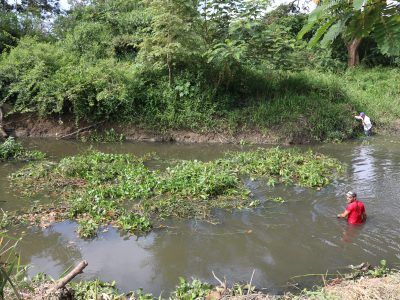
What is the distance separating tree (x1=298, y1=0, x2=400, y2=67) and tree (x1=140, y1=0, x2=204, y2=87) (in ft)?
29.4

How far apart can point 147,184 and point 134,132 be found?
6.51m

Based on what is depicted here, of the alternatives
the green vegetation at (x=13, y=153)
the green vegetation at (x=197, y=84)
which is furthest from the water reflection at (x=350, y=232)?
the green vegetation at (x=13, y=153)

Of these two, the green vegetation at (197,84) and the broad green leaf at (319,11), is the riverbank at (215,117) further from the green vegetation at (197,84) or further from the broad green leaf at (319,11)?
the broad green leaf at (319,11)

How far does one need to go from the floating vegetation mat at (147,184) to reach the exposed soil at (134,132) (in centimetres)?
324

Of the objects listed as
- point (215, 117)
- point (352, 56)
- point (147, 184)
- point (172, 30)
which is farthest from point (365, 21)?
point (352, 56)

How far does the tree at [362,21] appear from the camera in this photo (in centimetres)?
220

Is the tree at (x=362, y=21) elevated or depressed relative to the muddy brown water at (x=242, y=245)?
elevated

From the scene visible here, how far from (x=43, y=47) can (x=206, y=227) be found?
41.4 feet

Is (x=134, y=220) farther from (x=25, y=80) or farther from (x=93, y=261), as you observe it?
(x=25, y=80)

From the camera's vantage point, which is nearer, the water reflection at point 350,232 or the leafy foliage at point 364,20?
the leafy foliage at point 364,20

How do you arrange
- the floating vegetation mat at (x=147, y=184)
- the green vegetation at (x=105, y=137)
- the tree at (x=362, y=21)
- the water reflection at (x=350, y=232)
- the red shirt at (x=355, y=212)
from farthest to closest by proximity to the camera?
the green vegetation at (x=105, y=137)
the floating vegetation mat at (x=147, y=184)
the red shirt at (x=355, y=212)
the water reflection at (x=350, y=232)
the tree at (x=362, y=21)

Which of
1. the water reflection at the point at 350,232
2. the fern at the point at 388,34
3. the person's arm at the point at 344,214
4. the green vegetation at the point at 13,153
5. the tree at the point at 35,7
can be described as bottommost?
the water reflection at the point at 350,232

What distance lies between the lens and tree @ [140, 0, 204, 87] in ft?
35.3

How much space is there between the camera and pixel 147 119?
1253cm
